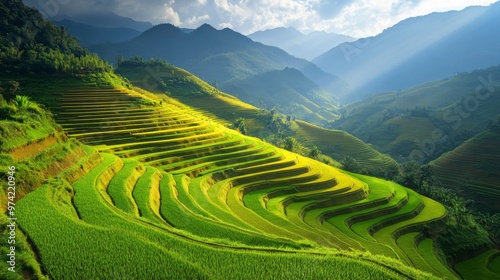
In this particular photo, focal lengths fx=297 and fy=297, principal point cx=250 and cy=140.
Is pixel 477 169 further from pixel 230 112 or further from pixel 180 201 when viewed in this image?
pixel 180 201

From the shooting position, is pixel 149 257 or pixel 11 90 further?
pixel 11 90

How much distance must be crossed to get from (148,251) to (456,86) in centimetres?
23037

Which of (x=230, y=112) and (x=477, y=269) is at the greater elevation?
(x=230, y=112)

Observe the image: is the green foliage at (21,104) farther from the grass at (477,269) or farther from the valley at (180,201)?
the grass at (477,269)

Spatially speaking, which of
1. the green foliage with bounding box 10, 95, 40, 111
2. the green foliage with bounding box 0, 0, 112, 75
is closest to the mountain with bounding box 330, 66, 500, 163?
the green foliage with bounding box 0, 0, 112, 75

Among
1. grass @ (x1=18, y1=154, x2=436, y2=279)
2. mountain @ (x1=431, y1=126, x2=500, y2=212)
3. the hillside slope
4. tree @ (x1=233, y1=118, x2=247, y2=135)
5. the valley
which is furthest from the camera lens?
the hillside slope

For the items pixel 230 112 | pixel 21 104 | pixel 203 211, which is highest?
pixel 21 104

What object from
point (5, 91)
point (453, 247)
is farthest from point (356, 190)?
point (5, 91)

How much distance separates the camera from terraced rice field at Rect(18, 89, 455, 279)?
11.2m

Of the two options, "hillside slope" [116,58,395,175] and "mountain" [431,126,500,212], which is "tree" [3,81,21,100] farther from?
"mountain" [431,126,500,212]

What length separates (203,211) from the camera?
1981cm

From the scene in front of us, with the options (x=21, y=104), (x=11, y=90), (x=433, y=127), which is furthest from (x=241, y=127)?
(x=433, y=127)

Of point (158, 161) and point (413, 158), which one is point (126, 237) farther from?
point (413, 158)

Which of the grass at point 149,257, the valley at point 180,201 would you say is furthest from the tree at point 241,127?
the grass at point 149,257
